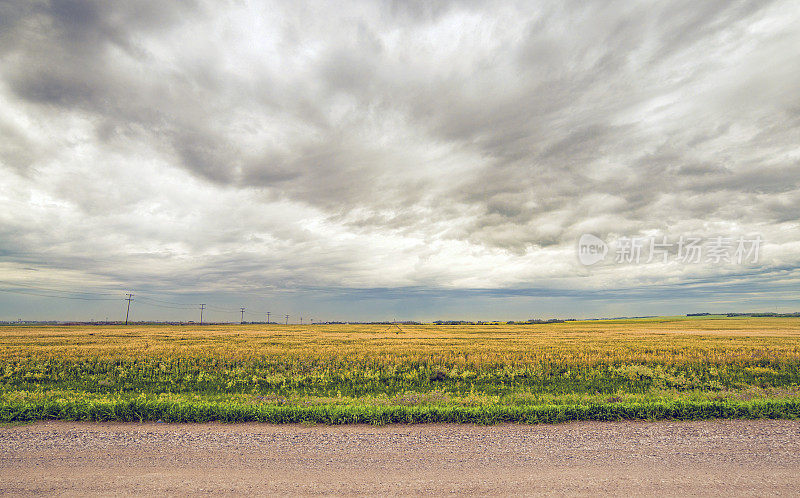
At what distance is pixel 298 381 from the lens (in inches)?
699

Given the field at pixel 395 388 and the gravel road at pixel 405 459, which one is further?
the field at pixel 395 388

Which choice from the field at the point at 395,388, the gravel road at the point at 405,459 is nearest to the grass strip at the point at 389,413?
the field at the point at 395,388

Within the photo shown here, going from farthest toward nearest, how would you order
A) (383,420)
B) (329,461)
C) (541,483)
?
(383,420)
(329,461)
(541,483)

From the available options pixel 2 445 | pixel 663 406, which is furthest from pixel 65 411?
pixel 663 406

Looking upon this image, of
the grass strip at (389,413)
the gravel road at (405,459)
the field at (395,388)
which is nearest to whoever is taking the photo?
the gravel road at (405,459)

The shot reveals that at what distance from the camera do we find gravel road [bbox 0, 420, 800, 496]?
634 cm

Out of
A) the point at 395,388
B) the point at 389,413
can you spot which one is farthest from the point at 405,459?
the point at 395,388

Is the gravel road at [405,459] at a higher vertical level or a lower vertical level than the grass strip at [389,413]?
lower

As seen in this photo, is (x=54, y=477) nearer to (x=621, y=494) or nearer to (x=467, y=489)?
(x=467, y=489)

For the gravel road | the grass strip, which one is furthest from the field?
the gravel road

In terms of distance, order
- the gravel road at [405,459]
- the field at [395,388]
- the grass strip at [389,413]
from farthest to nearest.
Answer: the field at [395,388], the grass strip at [389,413], the gravel road at [405,459]

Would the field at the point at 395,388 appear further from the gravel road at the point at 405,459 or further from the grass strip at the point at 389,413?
the gravel road at the point at 405,459

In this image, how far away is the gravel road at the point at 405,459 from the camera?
20.8 ft

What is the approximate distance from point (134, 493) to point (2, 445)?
4344 mm
